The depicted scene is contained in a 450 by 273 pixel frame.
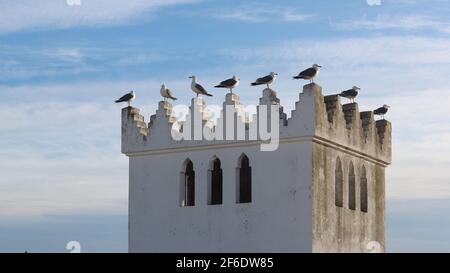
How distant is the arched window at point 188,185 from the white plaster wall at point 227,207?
6.2 inches

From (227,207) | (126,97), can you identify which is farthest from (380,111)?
(126,97)

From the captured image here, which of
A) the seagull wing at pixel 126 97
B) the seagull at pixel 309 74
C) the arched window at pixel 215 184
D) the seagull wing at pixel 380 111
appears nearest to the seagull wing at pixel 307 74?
the seagull at pixel 309 74

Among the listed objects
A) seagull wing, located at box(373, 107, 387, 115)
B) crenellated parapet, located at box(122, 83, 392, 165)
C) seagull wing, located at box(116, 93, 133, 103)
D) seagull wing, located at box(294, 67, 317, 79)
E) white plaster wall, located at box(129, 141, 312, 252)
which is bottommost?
white plaster wall, located at box(129, 141, 312, 252)

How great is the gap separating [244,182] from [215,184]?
0.96 m

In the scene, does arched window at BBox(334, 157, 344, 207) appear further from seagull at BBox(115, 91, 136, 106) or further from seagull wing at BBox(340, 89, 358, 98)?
seagull at BBox(115, 91, 136, 106)

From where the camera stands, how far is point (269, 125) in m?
30.0

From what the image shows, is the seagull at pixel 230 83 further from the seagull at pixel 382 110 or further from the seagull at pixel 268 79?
the seagull at pixel 382 110

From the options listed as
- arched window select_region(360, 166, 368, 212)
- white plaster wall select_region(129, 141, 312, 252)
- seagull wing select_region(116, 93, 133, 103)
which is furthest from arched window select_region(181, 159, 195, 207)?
arched window select_region(360, 166, 368, 212)

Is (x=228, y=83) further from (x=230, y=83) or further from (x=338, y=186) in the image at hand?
(x=338, y=186)

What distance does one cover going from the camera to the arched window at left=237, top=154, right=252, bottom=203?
3056 centimetres

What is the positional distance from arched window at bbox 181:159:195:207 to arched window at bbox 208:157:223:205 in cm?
66

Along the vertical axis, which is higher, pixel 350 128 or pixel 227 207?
pixel 350 128
